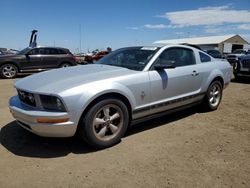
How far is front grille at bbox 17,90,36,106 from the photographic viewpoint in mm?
3900

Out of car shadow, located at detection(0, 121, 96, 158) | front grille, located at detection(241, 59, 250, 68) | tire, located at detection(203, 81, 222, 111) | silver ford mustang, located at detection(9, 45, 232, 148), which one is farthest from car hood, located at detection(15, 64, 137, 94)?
front grille, located at detection(241, 59, 250, 68)

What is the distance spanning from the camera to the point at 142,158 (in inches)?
149

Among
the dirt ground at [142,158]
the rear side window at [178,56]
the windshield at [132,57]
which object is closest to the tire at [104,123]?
the dirt ground at [142,158]

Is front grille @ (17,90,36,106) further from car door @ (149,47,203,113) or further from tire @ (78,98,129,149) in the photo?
car door @ (149,47,203,113)

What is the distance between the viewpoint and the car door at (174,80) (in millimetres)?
4672

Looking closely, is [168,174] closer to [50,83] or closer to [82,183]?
[82,183]

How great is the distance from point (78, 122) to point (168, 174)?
53.7 inches

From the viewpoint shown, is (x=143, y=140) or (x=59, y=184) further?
(x=143, y=140)

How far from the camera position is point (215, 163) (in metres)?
3.65

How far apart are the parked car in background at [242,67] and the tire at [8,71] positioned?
10.2 m

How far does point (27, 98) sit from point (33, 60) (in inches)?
409

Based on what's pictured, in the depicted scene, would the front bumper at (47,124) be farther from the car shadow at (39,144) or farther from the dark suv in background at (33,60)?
the dark suv in background at (33,60)

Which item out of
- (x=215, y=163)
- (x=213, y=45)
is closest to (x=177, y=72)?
(x=215, y=163)

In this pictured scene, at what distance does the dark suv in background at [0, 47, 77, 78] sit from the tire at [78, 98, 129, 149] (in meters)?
10.6
